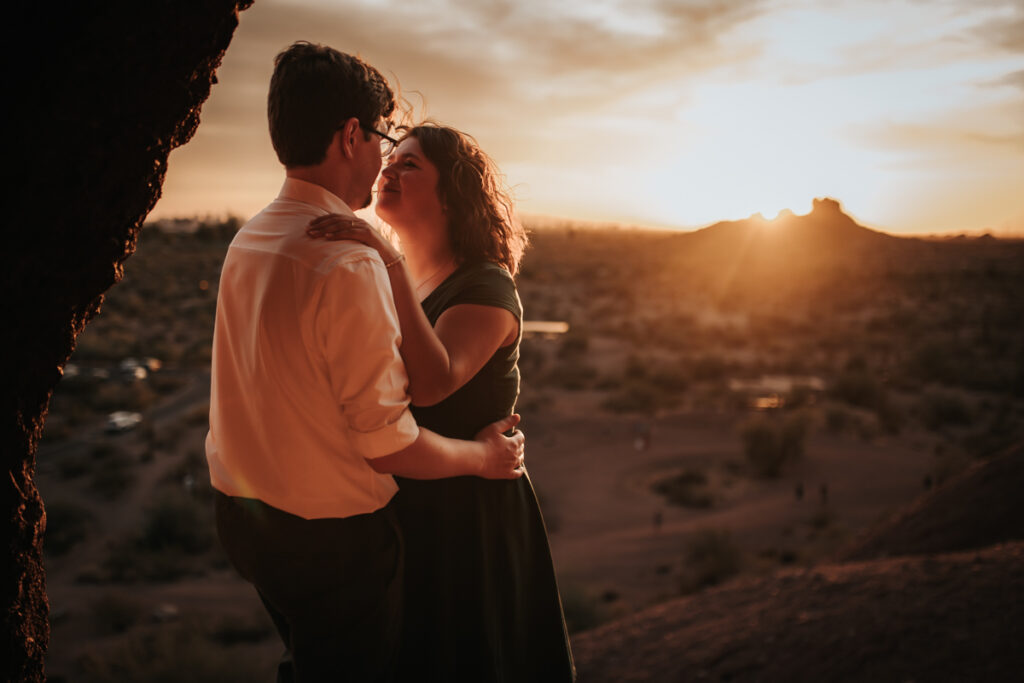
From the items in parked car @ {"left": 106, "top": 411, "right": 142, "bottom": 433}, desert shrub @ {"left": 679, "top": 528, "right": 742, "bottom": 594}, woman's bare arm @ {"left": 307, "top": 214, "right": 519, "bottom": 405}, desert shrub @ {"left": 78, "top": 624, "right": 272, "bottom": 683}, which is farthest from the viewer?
parked car @ {"left": 106, "top": 411, "right": 142, "bottom": 433}

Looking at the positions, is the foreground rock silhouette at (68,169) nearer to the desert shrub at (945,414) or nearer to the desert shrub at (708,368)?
the desert shrub at (945,414)

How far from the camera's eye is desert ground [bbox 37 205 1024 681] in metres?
10.7

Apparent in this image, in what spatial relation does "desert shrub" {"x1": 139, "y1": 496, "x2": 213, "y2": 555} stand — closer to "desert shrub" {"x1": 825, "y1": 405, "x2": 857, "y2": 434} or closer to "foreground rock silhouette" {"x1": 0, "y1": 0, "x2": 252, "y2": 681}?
"foreground rock silhouette" {"x1": 0, "y1": 0, "x2": 252, "y2": 681}

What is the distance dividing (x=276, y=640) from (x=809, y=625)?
7.79 m

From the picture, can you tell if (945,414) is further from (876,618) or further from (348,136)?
(348,136)

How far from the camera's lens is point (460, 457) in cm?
204

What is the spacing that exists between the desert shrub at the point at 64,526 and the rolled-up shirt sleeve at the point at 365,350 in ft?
46.8

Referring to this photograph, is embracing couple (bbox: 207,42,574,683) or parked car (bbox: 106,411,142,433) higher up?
embracing couple (bbox: 207,42,574,683)

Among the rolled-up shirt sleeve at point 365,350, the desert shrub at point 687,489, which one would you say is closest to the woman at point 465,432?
the rolled-up shirt sleeve at point 365,350

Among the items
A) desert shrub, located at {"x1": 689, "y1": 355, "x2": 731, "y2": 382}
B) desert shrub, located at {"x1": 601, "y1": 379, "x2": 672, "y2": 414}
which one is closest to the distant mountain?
desert shrub, located at {"x1": 689, "y1": 355, "x2": 731, "y2": 382}

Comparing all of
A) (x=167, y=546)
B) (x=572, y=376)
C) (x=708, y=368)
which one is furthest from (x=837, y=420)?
(x=167, y=546)

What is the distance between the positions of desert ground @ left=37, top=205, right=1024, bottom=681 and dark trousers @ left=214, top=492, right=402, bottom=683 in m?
5.49

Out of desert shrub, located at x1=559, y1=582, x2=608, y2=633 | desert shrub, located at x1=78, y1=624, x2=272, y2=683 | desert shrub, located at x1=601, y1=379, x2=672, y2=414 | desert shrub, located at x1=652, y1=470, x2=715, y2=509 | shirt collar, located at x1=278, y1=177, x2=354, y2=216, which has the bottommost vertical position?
desert shrub, located at x1=78, y1=624, x2=272, y2=683

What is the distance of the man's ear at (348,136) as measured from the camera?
71.7 inches
